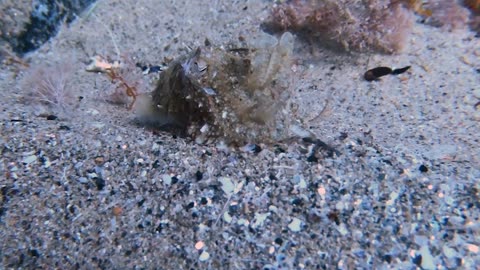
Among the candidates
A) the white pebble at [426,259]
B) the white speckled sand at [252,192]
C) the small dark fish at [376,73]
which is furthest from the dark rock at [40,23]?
the white pebble at [426,259]

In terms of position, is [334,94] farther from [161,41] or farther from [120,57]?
[120,57]

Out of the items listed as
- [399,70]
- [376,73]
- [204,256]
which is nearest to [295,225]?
[204,256]

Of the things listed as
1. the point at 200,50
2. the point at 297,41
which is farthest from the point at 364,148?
the point at 297,41

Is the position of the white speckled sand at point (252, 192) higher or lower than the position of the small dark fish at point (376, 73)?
lower

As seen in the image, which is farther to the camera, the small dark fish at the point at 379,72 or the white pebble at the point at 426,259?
the small dark fish at the point at 379,72

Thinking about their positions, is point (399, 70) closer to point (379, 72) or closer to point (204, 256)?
point (379, 72)

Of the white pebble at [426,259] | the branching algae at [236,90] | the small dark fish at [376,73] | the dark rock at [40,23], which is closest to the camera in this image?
the white pebble at [426,259]

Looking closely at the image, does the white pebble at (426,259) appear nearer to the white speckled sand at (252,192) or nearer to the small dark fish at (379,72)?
the white speckled sand at (252,192)
